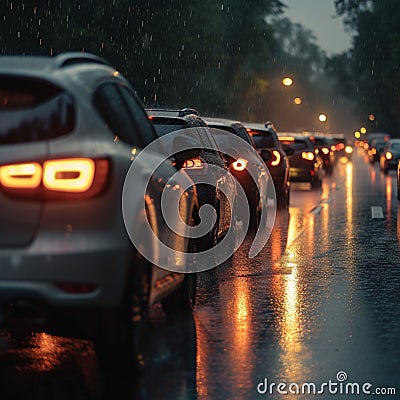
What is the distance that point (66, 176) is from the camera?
19.8 feet

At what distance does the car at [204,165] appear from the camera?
11352 mm

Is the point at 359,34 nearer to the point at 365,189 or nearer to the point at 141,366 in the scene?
the point at 365,189

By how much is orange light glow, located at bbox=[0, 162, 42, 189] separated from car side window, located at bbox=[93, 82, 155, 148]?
55 centimetres

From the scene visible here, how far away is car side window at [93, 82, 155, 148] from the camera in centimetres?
653

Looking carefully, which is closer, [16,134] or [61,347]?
[16,134]

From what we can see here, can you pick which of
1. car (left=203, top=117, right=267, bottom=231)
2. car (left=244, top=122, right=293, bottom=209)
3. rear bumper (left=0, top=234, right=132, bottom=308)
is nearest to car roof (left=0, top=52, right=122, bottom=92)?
rear bumper (left=0, top=234, right=132, bottom=308)

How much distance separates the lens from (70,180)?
6.03 m

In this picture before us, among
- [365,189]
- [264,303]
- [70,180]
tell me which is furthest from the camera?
[365,189]

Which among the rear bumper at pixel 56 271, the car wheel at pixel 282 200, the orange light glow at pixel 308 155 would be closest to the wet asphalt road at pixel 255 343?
the rear bumper at pixel 56 271

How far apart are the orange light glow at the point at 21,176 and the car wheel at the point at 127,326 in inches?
27.9

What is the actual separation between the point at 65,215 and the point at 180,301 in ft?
10.1

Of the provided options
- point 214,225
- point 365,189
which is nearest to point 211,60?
point 365,189

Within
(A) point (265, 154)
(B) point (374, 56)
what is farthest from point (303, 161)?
(B) point (374, 56)

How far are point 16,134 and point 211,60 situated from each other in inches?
1933
